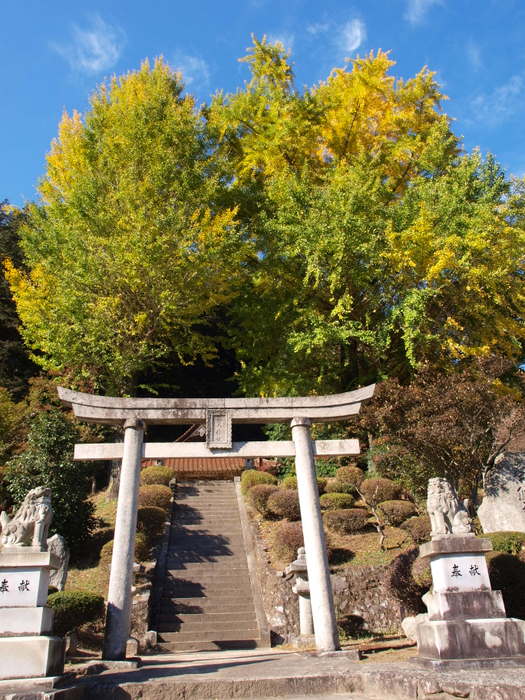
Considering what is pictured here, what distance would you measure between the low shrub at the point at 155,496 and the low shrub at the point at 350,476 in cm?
597

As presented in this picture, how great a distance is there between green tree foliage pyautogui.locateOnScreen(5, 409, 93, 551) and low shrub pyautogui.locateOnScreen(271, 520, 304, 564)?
5357mm

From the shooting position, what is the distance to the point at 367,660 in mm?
7617

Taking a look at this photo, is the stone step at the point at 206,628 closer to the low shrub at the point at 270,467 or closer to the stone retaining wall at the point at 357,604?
the stone retaining wall at the point at 357,604

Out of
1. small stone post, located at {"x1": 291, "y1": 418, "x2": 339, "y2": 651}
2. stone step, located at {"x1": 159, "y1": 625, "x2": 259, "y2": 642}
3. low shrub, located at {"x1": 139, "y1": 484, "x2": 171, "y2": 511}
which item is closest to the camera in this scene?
small stone post, located at {"x1": 291, "y1": 418, "x2": 339, "y2": 651}

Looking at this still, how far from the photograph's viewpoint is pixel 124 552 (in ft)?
27.3

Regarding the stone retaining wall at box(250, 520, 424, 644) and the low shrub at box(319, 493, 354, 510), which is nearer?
the stone retaining wall at box(250, 520, 424, 644)

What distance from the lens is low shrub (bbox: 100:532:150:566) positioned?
12.8 metres

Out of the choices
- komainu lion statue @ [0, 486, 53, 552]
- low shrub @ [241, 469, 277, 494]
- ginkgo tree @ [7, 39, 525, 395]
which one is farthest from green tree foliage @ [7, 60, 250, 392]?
komainu lion statue @ [0, 486, 53, 552]

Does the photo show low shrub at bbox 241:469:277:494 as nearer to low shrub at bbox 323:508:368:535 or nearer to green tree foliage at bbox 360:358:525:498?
low shrub at bbox 323:508:368:535

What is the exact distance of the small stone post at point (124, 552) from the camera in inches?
305

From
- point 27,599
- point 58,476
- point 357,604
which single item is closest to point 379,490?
point 357,604

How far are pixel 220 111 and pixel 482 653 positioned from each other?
65.5ft

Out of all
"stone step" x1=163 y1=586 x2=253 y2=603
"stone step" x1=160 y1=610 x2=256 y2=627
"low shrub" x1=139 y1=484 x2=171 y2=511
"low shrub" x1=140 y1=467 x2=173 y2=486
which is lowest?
"stone step" x1=160 y1=610 x2=256 y2=627

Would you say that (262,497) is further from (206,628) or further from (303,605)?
(303,605)
